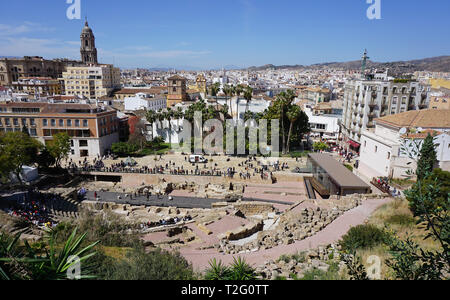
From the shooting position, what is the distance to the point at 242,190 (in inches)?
1234

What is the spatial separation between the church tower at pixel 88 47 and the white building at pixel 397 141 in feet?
358

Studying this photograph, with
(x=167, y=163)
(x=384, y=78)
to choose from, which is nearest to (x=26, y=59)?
(x=167, y=163)

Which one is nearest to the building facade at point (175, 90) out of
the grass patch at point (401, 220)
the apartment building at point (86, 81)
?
the apartment building at point (86, 81)

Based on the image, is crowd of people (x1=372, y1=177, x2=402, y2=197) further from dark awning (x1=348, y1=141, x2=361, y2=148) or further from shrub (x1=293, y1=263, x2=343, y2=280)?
dark awning (x1=348, y1=141, x2=361, y2=148)

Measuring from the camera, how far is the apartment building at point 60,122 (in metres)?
40.6

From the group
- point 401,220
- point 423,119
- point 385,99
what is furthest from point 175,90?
point 401,220

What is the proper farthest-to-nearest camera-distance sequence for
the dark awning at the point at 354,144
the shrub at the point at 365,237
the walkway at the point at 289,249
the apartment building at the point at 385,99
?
the dark awning at the point at 354,144
the apartment building at the point at 385,99
the walkway at the point at 289,249
the shrub at the point at 365,237

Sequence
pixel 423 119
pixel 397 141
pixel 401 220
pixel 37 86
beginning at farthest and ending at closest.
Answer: pixel 37 86 < pixel 423 119 < pixel 397 141 < pixel 401 220

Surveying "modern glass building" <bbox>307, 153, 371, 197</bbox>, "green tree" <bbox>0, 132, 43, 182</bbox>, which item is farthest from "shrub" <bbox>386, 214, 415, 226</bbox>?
"green tree" <bbox>0, 132, 43, 182</bbox>

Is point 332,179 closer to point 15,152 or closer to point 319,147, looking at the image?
point 319,147

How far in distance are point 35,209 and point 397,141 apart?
1320 inches

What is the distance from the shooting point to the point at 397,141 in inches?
1110

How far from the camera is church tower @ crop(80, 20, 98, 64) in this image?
110 metres

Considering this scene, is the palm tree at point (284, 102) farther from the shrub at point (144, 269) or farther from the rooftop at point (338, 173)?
the shrub at point (144, 269)
